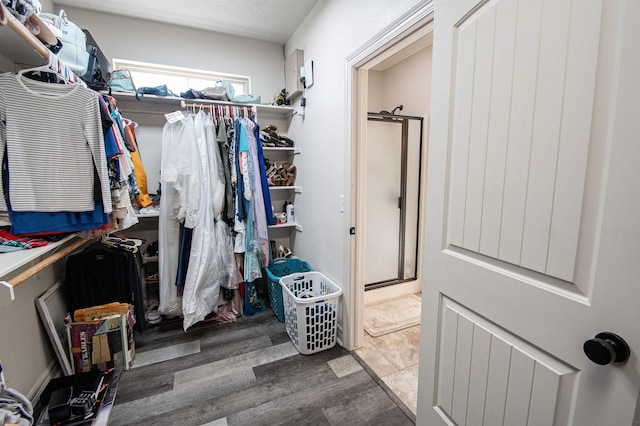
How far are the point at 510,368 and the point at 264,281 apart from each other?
243cm

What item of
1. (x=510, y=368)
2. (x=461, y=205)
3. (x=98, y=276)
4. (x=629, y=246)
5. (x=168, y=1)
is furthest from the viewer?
(x=168, y=1)

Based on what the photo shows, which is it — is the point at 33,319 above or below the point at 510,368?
below

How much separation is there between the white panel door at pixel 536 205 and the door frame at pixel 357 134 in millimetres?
464

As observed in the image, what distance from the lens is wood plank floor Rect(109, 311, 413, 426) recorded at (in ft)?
4.93

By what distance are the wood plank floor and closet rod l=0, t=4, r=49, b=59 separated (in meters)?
1.87

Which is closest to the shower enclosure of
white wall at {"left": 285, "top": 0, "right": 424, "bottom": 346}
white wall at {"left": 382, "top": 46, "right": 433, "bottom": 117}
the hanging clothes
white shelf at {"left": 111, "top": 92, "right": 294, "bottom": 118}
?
white wall at {"left": 382, "top": 46, "right": 433, "bottom": 117}

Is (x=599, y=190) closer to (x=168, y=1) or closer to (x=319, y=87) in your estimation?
(x=319, y=87)

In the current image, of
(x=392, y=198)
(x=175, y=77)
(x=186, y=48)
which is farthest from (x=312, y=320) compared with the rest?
(x=186, y=48)

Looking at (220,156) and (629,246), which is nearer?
(629,246)

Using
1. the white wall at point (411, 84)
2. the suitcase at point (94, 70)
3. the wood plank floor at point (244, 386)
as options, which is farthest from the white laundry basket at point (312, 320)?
the white wall at point (411, 84)

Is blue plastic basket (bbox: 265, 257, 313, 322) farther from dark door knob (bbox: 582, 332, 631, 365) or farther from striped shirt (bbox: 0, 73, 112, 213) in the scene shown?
dark door knob (bbox: 582, 332, 631, 365)

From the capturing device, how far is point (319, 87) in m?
2.19

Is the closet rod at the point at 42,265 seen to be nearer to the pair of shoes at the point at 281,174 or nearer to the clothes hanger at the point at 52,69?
the clothes hanger at the point at 52,69

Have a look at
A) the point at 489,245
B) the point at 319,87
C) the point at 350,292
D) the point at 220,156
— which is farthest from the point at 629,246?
the point at 220,156
